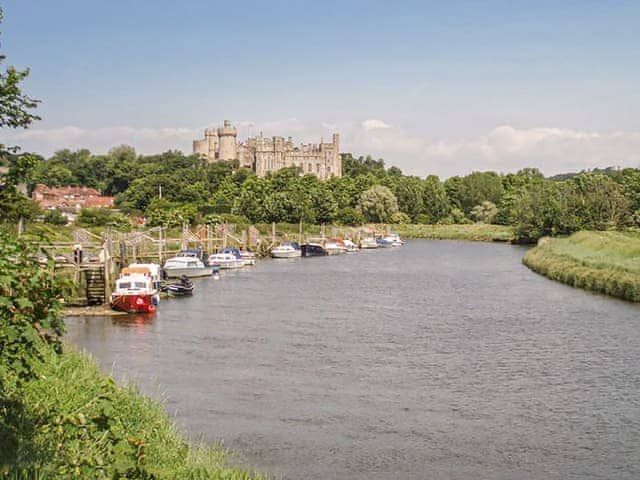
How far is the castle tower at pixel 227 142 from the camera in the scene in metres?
186

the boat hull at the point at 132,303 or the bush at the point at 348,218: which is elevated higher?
the bush at the point at 348,218

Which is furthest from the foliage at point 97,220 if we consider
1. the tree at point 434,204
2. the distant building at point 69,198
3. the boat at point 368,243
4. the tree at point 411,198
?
the tree at point 434,204

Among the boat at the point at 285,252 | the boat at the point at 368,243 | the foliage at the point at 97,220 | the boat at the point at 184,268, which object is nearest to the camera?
the boat at the point at 184,268

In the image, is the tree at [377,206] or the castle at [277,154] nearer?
the tree at [377,206]

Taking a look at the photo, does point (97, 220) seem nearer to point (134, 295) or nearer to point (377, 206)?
point (134, 295)

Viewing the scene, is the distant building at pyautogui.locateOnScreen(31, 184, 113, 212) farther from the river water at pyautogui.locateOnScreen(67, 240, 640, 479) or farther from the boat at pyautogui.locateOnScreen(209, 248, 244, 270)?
the river water at pyautogui.locateOnScreen(67, 240, 640, 479)

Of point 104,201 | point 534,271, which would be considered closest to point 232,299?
point 534,271

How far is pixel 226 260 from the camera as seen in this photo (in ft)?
202

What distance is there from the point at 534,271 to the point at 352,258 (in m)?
23.2

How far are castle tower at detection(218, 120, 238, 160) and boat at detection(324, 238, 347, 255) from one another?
9980 cm

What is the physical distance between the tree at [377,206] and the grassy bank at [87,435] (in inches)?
4076

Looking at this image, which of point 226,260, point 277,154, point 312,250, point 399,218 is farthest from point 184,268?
point 277,154

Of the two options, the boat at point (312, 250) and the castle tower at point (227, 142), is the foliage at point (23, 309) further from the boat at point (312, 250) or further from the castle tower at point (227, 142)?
the castle tower at point (227, 142)

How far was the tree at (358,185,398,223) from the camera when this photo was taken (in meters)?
122
